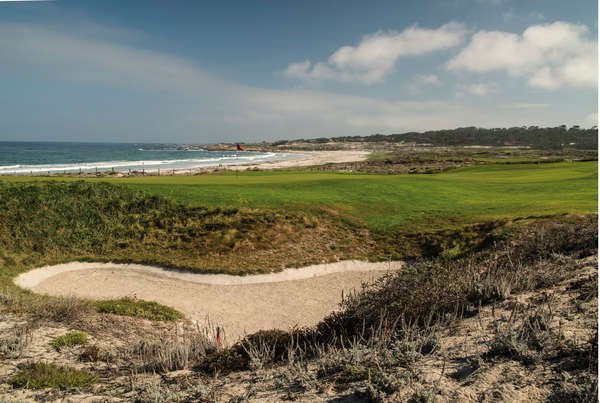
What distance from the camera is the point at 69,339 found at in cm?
775

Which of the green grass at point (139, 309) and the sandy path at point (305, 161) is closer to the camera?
the green grass at point (139, 309)

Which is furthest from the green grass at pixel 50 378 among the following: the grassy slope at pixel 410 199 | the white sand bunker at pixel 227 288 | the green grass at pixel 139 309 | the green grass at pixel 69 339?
the grassy slope at pixel 410 199

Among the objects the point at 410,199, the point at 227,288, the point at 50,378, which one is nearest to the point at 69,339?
the point at 50,378

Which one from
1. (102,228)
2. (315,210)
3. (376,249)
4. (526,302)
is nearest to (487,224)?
(376,249)

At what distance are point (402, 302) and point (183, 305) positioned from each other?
30.7 feet

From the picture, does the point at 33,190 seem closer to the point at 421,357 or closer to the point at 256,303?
the point at 256,303

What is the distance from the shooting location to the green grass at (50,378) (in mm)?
5508

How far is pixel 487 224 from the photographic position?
1680 centimetres

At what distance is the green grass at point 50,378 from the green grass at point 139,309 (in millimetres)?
4609

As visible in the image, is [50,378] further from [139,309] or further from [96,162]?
[96,162]

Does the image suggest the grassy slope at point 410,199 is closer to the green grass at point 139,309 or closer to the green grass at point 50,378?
the green grass at point 139,309

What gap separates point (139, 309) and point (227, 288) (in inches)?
161

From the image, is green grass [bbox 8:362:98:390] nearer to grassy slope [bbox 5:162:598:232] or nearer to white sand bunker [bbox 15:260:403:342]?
white sand bunker [bbox 15:260:403:342]

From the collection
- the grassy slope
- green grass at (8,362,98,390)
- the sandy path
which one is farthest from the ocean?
green grass at (8,362,98,390)
